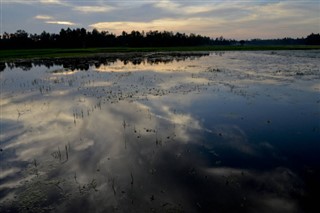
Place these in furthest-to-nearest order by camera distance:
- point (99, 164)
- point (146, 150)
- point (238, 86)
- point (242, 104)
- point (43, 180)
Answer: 1. point (238, 86)
2. point (242, 104)
3. point (146, 150)
4. point (99, 164)
5. point (43, 180)

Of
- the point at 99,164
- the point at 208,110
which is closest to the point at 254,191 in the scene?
the point at 99,164

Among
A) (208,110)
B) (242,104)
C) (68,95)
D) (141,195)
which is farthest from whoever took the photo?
(68,95)

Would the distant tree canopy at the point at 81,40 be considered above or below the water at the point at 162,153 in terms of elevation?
above

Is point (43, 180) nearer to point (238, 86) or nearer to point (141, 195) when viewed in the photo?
point (141, 195)

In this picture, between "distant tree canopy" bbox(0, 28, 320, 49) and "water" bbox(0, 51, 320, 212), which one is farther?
"distant tree canopy" bbox(0, 28, 320, 49)

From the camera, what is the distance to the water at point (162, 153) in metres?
10.1

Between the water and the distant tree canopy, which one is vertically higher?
the distant tree canopy

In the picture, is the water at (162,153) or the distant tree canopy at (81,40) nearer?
the water at (162,153)

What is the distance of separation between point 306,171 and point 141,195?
682 centimetres

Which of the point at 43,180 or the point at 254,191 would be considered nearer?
the point at 254,191

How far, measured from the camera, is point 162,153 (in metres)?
14.2

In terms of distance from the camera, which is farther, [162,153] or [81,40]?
[81,40]

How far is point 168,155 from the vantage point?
1395 centimetres

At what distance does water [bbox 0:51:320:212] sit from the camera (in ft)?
33.2
